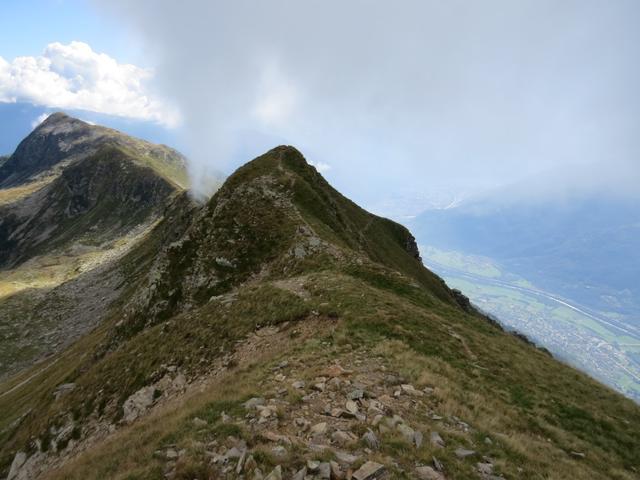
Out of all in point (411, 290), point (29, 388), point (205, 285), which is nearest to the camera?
point (411, 290)

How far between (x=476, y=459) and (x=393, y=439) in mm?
2808

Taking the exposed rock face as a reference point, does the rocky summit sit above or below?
above

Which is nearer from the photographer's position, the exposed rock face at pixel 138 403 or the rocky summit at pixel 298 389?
the rocky summit at pixel 298 389

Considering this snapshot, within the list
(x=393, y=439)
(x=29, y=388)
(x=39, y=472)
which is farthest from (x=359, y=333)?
(x=29, y=388)

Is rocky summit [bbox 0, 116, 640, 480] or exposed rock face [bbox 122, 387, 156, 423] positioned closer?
rocky summit [bbox 0, 116, 640, 480]

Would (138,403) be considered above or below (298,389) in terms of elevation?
below

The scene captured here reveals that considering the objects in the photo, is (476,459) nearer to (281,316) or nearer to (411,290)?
(281,316)

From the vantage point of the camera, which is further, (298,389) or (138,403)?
(138,403)

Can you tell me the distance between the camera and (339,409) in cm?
1338

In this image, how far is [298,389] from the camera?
15.1 metres

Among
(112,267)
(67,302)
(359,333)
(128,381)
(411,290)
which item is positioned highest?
(411,290)

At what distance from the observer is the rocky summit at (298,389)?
37.3 feet

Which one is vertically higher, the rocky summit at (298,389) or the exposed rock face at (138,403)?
the rocky summit at (298,389)

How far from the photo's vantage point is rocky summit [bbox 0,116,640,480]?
37.3 ft
